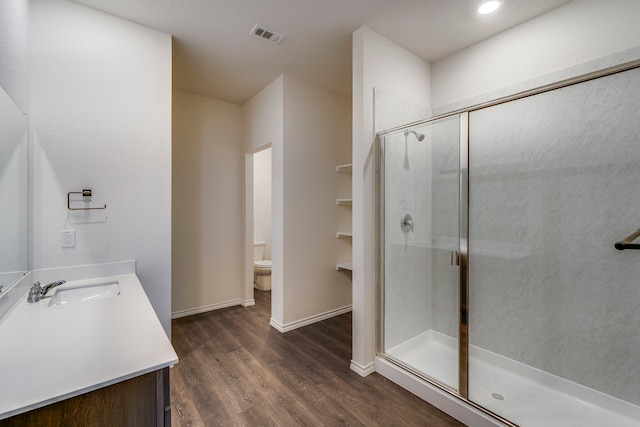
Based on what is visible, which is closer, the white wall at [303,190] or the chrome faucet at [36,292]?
the chrome faucet at [36,292]

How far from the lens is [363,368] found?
2268mm

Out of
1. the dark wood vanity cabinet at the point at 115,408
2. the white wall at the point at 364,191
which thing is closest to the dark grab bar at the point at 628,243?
the white wall at the point at 364,191

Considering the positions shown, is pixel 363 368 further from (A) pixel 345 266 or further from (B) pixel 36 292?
(B) pixel 36 292

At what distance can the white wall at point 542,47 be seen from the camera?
6.06 ft

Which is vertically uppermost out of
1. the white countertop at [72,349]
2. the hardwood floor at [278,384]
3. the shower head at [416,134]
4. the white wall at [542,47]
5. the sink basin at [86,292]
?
the white wall at [542,47]

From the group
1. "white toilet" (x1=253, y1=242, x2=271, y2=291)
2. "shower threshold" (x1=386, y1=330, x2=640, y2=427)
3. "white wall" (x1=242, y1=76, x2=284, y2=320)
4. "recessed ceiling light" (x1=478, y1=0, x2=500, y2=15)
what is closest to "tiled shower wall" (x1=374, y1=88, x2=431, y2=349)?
"shower threshold" (x1=386, y1=330, x2=640, y2=427)

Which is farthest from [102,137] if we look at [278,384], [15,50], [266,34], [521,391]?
[521,391]

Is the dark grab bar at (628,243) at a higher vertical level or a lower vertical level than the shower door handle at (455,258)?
higher

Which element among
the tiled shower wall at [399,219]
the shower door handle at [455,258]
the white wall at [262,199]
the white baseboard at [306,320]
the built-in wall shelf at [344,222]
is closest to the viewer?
the shower door handle at [455,258]

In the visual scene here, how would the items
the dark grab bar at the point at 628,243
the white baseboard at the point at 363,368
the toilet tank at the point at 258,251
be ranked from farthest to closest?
the toilet tank at the point at 258,251
the white baseboard at the point at 363,368
the dark grab bar at the point at 628,243

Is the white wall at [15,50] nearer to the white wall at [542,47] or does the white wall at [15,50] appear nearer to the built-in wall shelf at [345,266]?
the built-in wall shelf at [345,266]

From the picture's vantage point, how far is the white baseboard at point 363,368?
226cm

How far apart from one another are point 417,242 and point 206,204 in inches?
98.3

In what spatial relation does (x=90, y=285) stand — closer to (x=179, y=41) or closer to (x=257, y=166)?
(x=179, y=41)
